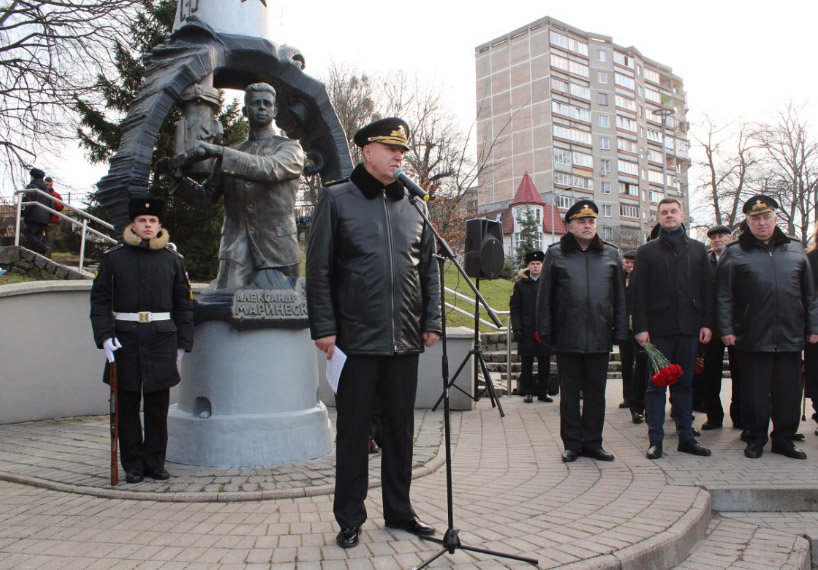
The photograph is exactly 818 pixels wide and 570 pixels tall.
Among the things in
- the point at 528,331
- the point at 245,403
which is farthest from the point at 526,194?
the point at 245,403

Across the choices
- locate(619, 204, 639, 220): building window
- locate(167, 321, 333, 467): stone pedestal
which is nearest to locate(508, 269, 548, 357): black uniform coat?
locate(167, 321, 333, 467): stone pedestal

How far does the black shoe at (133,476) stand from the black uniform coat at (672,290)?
13.3 feet

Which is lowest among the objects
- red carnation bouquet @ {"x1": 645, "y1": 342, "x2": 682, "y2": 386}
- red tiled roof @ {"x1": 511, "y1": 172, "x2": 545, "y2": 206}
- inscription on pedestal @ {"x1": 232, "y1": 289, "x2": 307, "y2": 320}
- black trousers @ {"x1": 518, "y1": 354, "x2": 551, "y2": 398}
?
black trousers @ {"x1": 518, "y1": 354, "x2": 551, "y2": 398}

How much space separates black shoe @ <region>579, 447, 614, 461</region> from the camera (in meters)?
5.38

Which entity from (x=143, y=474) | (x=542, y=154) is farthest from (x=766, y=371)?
(x=542, y=154)

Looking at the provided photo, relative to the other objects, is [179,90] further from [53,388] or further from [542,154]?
[542,154]

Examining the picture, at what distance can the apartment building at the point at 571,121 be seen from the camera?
67.3 meters

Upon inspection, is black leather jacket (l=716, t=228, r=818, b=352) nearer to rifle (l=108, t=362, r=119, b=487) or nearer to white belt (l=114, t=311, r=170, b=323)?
white belt (l=114, t=311, r=170, b=323)

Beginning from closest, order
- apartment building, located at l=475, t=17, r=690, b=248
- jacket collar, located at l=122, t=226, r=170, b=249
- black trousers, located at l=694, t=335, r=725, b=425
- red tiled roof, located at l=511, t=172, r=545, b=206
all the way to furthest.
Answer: jacket collar, located at l=122, t=226, r=170, b=249 < black trousers, located at l=694, t=335, r=725, b=425 < red tiled roof, located at l=511, t=172, r=545, b=206 < apartment building, located at l=475, t=17, r=690, b=248

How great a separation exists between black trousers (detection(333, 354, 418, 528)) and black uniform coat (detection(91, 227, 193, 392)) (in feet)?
6.17

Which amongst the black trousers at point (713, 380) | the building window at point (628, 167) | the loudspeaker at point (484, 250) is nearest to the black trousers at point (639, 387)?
the black trousers at point (713, 380)

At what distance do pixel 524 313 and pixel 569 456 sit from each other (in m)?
3.95

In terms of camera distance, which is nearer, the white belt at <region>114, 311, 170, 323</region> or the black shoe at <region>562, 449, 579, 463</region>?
the white belt at <region>114, 311, 170, 323</region>

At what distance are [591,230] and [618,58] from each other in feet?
253
